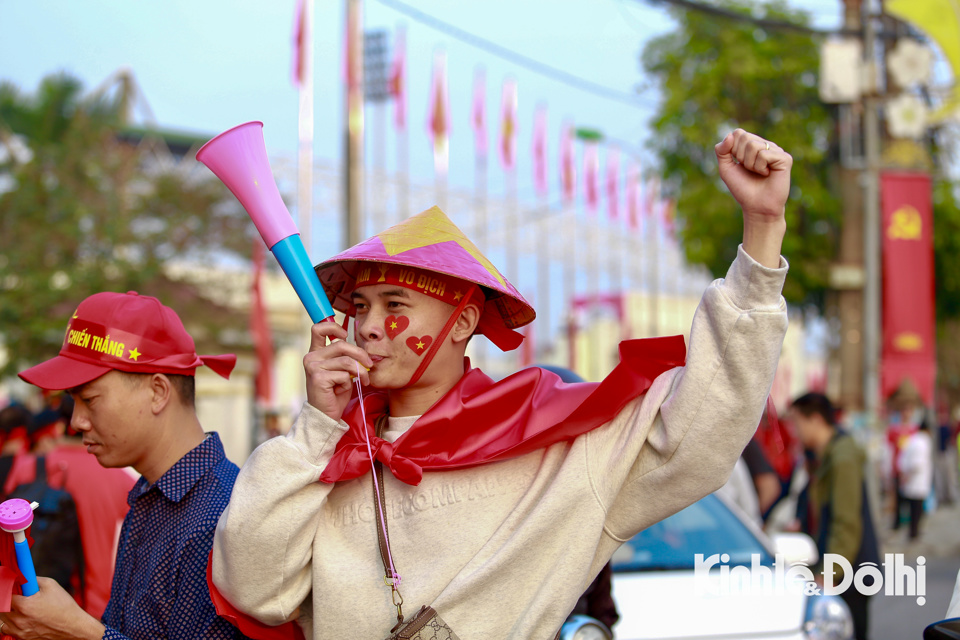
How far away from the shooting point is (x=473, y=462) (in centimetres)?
203

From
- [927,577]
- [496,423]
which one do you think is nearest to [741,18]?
[927,577]

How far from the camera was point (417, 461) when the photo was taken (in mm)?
2051

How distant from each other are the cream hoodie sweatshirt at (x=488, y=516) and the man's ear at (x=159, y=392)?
0.73m

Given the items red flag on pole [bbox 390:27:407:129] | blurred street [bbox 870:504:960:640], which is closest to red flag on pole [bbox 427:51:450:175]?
red flag on pole [bbox 390:27:407:129]

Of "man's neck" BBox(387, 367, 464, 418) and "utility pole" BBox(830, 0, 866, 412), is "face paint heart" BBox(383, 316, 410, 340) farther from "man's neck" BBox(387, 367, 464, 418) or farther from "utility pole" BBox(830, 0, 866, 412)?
"utility pole" BBox(830, 0, 866, 412)

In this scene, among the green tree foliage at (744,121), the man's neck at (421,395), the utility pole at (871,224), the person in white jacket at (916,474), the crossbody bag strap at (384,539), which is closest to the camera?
the crossbody bag strap at (384,539)

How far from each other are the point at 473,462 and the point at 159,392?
1.07m

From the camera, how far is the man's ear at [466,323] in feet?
7.32

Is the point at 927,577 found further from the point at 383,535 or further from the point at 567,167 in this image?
the point at 567,167

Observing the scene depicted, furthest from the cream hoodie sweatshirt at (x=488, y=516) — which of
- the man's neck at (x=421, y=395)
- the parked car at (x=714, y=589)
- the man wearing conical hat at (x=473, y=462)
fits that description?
the parked car at (x=714, y=589)

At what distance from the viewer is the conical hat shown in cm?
210

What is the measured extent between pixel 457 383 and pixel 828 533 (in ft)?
13.3

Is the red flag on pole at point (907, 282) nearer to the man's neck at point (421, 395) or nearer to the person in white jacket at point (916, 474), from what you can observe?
the person in white jacket at point (916, 474)

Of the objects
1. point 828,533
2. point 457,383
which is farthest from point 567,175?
point 457,383
